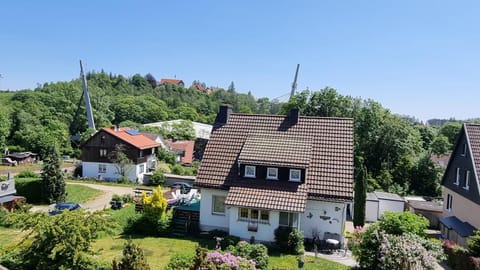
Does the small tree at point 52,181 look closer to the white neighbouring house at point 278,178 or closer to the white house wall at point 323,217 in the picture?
the white neighbouring house at point 278,178

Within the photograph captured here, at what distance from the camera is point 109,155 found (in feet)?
152

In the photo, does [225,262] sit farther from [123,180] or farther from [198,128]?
[198,128]

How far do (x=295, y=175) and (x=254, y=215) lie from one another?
356cm

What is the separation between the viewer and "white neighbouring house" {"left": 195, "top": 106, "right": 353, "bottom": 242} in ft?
70.4

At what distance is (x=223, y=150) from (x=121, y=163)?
24.4 metres

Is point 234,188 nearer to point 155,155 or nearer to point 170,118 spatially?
point 155,155

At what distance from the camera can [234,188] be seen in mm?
22344

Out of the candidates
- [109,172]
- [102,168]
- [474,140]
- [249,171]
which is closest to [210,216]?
[249,171]

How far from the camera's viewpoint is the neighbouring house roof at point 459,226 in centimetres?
2386

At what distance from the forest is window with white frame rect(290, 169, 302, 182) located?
20.4 metres

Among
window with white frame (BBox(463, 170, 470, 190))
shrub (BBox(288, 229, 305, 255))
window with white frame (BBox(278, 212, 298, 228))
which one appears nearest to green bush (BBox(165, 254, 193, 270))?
shrub (BBox(288, 229, 305, 255))

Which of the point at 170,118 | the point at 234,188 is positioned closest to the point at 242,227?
the point at 234,188

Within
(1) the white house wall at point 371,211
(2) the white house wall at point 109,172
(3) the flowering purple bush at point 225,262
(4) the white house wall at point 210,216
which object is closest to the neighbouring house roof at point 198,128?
(2) the white house wall at point 109,172

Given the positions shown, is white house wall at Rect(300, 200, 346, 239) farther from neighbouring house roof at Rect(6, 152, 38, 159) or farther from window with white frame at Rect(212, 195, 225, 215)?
→ neighbouring house roof at Rect(6, 152, 38, 159)
